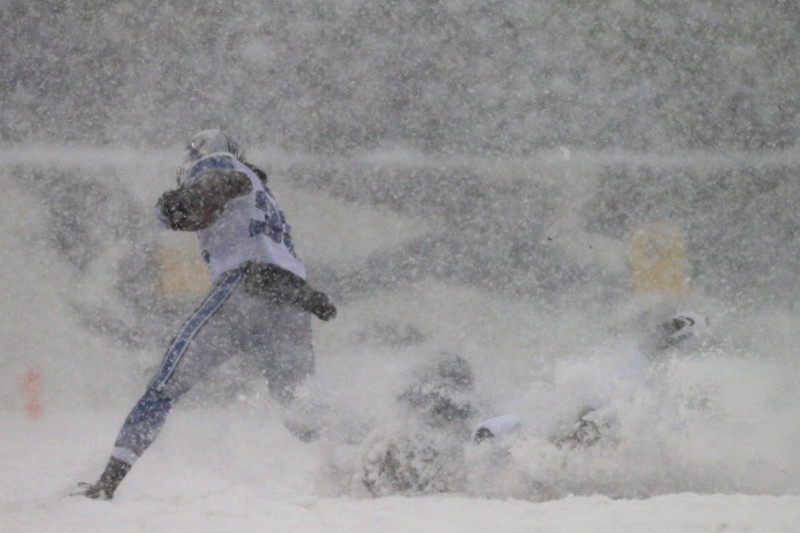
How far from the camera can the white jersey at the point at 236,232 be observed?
3.87 metres

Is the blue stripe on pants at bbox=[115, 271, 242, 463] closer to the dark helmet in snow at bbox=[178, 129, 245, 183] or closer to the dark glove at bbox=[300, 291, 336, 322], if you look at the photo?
the dark glove at bbox=[300, 291, 336, 322]

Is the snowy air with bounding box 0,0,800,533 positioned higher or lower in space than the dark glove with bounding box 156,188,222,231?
higher

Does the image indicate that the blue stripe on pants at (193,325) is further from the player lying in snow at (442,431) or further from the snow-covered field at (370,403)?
the player lying in snow at (442,431)

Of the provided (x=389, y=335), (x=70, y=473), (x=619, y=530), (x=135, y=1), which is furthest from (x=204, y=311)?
(x=135, y=1)

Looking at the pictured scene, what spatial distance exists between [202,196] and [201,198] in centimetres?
1

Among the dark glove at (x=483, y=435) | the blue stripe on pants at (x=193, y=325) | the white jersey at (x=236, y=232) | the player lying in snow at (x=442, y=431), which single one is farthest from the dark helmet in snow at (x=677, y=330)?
the blue stripe on pants at (x=193, y=325)

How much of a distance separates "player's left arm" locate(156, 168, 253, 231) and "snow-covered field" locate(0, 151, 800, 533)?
96cm

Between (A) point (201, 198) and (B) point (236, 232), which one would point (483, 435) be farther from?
(A) point (201, 198)

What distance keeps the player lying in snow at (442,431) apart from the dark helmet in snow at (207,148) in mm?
1467

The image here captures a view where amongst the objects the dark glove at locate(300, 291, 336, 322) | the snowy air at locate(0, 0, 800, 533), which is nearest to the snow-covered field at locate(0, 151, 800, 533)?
the snowy air at locate(0, 0, 800, 533)

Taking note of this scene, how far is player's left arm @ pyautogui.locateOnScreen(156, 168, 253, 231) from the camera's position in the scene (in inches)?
147

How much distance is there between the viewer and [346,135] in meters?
6.43

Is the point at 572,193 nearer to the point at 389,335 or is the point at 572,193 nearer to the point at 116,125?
the point at 389,335

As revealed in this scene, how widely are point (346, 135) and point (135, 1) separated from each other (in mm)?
1876
